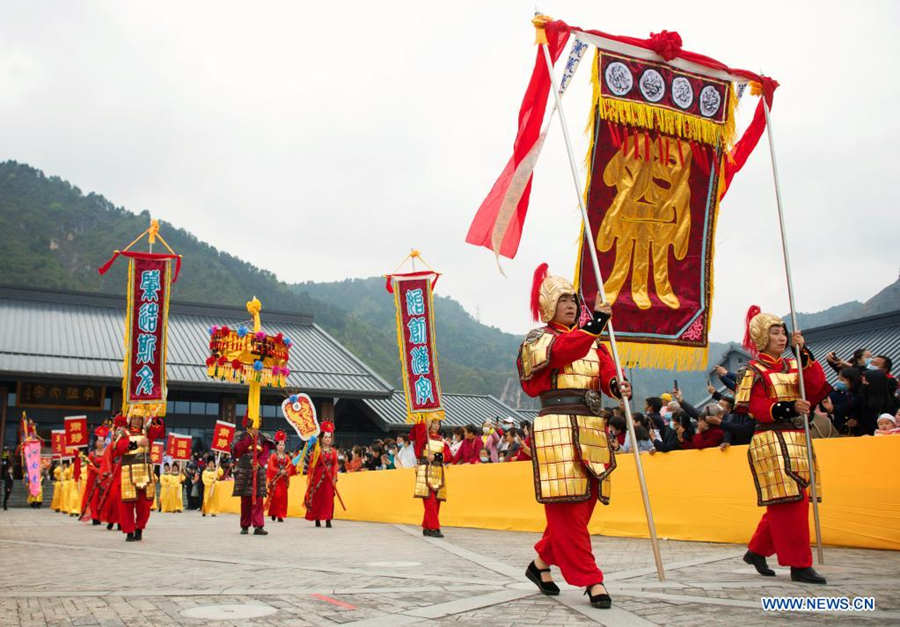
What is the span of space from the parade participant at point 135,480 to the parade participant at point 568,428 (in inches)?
289

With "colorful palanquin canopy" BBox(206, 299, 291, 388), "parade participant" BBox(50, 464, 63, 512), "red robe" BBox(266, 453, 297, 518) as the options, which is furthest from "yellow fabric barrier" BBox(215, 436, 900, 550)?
"parade participant" BBox(50, 464, 63, 512)

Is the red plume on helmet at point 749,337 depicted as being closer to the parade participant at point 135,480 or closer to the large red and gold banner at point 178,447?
the parade participant at point 135,480

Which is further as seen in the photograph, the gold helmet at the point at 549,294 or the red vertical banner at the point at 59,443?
the red vertical banner at the point at 59,443

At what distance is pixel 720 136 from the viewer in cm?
809

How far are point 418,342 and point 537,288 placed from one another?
9.50m

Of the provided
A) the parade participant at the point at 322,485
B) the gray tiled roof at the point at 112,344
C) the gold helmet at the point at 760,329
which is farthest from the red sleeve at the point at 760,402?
the gray tiled roof at the point at 112,344

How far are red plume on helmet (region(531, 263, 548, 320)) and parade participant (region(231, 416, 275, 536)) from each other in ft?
29.2

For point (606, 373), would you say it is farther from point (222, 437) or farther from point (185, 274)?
point (185, 274)

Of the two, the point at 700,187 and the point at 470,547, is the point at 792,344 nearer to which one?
the point at 700,187

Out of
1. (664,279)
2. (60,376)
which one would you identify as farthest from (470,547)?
(60,376)

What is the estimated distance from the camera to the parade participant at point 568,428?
483 cm

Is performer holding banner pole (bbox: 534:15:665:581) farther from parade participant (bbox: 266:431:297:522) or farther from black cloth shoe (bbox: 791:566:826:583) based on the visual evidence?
parade participant (bbox: 266:431:297:522)

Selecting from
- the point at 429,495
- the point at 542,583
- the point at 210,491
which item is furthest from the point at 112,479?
the point at 210,491

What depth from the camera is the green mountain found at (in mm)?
47719
